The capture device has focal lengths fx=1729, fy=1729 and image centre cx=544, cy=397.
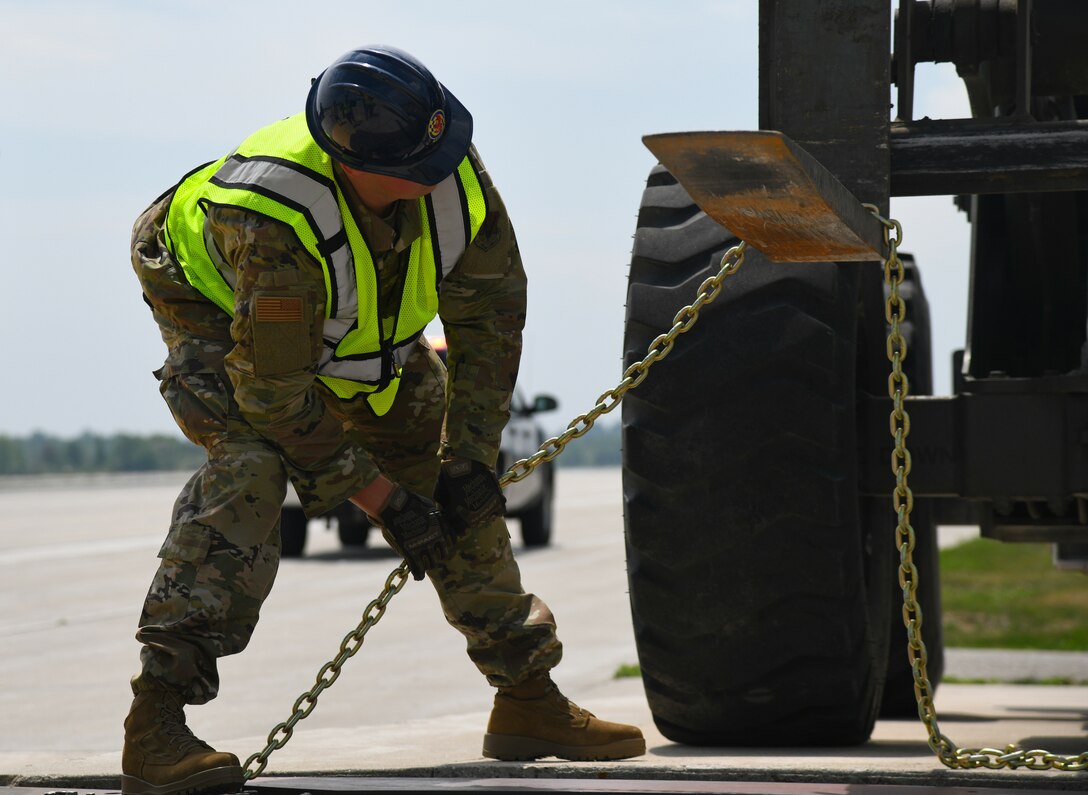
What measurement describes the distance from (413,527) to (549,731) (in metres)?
0.80

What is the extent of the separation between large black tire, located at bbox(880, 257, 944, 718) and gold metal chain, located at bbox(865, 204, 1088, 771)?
159 centimetres

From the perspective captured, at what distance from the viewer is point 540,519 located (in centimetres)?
1953

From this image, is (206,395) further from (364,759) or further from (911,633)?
(911,633)

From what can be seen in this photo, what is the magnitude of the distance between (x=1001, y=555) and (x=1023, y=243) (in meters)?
14.6

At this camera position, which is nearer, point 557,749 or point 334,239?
point 334,239

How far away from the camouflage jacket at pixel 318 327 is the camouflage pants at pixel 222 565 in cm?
8

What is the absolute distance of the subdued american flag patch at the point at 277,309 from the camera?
13.1 feet

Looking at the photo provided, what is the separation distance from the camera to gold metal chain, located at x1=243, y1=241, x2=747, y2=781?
4340 millimetres

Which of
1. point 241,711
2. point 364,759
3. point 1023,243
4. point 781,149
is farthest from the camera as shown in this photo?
point 241,711

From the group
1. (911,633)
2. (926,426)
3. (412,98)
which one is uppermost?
(412,98)

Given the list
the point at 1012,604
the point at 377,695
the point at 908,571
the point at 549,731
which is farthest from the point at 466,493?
the point at 1012,604

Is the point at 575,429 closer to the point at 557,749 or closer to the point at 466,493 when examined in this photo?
the point at 466,493

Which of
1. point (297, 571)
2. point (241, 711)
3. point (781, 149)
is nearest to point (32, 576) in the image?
point (297, 571)

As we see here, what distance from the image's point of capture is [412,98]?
4.04 metres
